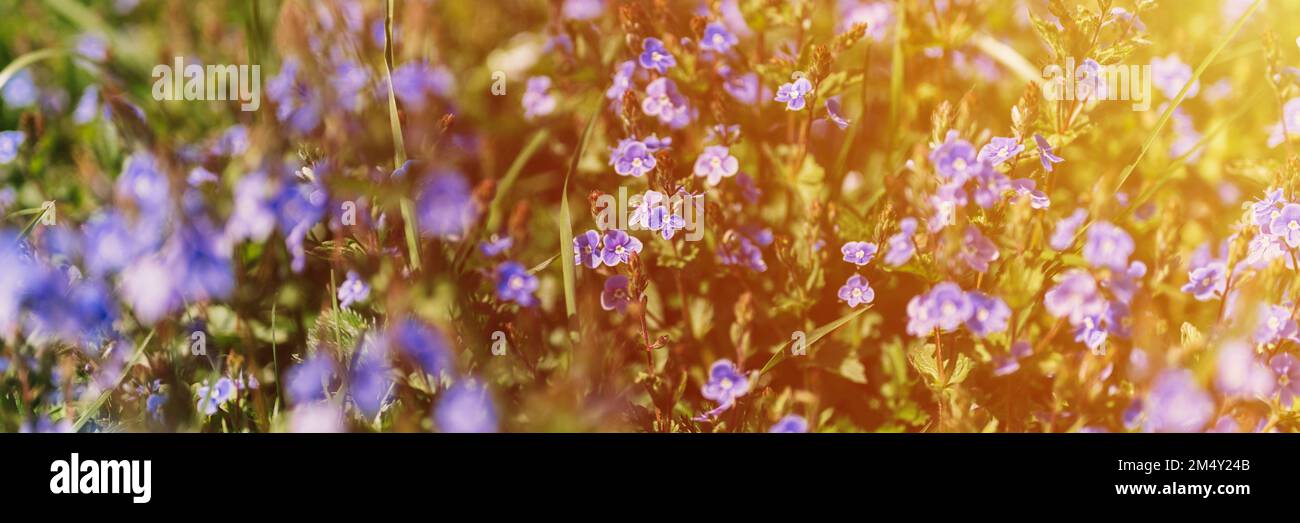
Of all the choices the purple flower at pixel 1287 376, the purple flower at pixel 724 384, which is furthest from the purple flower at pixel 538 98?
the purple flower at pixel 1287 376

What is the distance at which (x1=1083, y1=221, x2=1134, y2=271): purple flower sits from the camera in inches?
77.7

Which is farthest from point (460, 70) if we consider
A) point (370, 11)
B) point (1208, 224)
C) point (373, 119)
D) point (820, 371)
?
point (1208, 224)

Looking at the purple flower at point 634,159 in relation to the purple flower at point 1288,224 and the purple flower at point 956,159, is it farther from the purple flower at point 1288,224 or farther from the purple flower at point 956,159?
the purple flower at point 1288,224

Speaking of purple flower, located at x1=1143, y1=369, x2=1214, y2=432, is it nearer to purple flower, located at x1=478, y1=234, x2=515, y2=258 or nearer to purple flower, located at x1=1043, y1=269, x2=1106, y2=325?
purple flower, located at x1=1043, y1=269, x2=1106, y2=325

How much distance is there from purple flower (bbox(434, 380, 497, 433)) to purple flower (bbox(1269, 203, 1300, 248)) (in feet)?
6.41

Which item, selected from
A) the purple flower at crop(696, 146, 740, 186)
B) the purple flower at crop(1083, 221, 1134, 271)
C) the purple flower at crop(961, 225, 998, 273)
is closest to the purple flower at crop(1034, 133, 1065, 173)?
the purple flower at crop(1083, 221, 1134, 271)
